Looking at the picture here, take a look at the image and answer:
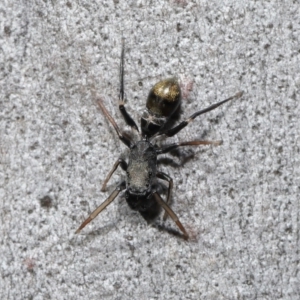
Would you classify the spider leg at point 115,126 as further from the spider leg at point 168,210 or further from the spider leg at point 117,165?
the spider leg at point 168,210

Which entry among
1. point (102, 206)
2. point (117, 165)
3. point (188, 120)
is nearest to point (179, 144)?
point (188, 120)

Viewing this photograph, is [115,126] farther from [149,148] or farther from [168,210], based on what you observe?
[168,210]

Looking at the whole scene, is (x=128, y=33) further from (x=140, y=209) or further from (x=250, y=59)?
(x=140, y=209)

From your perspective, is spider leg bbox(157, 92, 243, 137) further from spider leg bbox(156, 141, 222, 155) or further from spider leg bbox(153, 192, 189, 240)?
spider leg bbox(153, 192, 189, 240)

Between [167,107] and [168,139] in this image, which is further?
[168,139]

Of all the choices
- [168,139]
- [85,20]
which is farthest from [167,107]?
[85,20]

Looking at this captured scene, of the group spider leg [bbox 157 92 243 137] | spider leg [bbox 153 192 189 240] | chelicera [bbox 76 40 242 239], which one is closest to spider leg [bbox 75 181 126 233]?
chelicera [bbox 76 40 242 239]
